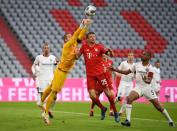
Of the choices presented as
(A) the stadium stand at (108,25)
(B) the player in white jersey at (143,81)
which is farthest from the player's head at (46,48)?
(A) the stadium stand at (108,25)

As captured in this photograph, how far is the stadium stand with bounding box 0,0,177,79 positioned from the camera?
3227 centimetres

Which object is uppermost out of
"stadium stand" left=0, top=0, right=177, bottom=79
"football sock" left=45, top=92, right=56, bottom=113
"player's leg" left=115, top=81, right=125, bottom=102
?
"stadium stand" left=0, top=0, right=177, bottom=79

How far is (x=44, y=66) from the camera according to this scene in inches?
699

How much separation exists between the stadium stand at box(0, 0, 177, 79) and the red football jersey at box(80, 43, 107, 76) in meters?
15.7

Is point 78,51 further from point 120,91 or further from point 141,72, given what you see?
point 120,91

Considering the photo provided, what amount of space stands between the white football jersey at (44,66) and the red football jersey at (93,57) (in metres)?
2.71

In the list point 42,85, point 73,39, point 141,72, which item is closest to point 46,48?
point 42,85

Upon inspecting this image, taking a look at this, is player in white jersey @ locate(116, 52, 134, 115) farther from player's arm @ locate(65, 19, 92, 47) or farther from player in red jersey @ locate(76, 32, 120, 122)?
player's arm @ locate(65, 19, 92, 47)

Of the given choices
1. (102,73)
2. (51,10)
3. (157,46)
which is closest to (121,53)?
(157,46)

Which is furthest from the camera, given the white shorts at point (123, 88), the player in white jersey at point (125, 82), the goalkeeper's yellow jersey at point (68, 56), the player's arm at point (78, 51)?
the white shorts at point (123, 88)

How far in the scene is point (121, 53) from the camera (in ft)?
108

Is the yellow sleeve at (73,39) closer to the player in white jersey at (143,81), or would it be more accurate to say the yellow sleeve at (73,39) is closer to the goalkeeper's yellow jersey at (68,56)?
the goalkeeper's yellow jersey at (68,56)

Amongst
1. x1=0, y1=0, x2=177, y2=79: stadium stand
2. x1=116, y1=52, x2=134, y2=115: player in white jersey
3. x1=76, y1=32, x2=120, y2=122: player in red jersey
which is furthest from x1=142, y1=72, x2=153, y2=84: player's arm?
x1=0, y1=0, x2=177, y2=79: stadium stand

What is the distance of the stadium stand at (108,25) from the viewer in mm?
32272
